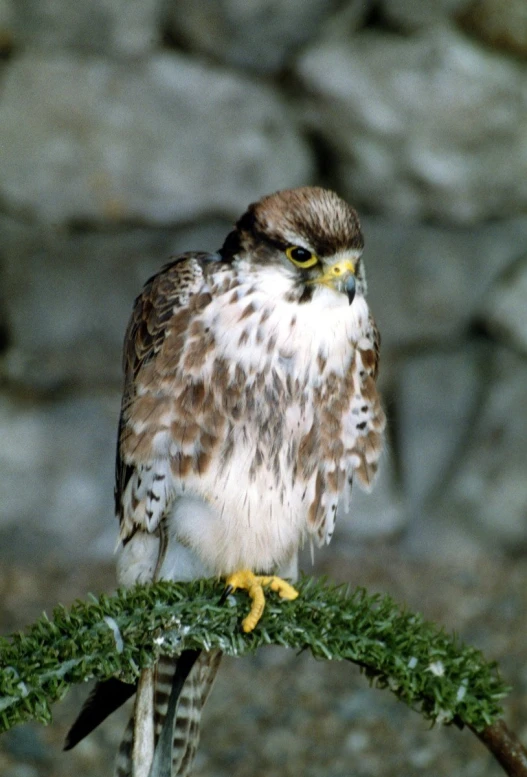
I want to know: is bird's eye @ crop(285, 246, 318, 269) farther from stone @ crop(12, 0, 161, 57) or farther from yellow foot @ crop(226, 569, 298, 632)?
stone @ crop(12, 0, 161, 57)

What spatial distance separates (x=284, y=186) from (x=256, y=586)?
1.87 metres

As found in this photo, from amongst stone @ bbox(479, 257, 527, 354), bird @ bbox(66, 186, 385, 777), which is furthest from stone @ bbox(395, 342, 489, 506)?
bird @ bbox(66, 186, 385, 777)

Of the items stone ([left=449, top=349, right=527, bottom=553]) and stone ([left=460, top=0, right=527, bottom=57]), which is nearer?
stone ([left=460, top=0, right=527, bottom=57])

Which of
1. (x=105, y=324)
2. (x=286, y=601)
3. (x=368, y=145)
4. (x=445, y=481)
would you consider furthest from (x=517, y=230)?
(x=286, y=601)

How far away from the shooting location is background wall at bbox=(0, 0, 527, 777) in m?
3.00

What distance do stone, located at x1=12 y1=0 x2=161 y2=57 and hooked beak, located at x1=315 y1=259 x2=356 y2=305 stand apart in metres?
1.81

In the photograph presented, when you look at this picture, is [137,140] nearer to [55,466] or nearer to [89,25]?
[89,25]

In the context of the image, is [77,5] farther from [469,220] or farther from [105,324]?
[469,220]

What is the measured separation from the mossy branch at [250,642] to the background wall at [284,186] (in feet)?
4.69

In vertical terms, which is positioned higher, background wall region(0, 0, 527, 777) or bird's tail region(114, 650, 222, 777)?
background wall region(0, 0, 527, 777)

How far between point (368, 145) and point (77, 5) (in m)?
0.98

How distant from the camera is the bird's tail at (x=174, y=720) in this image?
1442mm

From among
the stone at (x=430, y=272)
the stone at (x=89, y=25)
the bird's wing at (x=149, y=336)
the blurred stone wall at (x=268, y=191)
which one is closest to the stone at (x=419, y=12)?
the blurred stone wall at (x=268, y=191)

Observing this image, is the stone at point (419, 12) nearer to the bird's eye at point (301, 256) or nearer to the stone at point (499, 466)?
the stone at point (499, 466)
